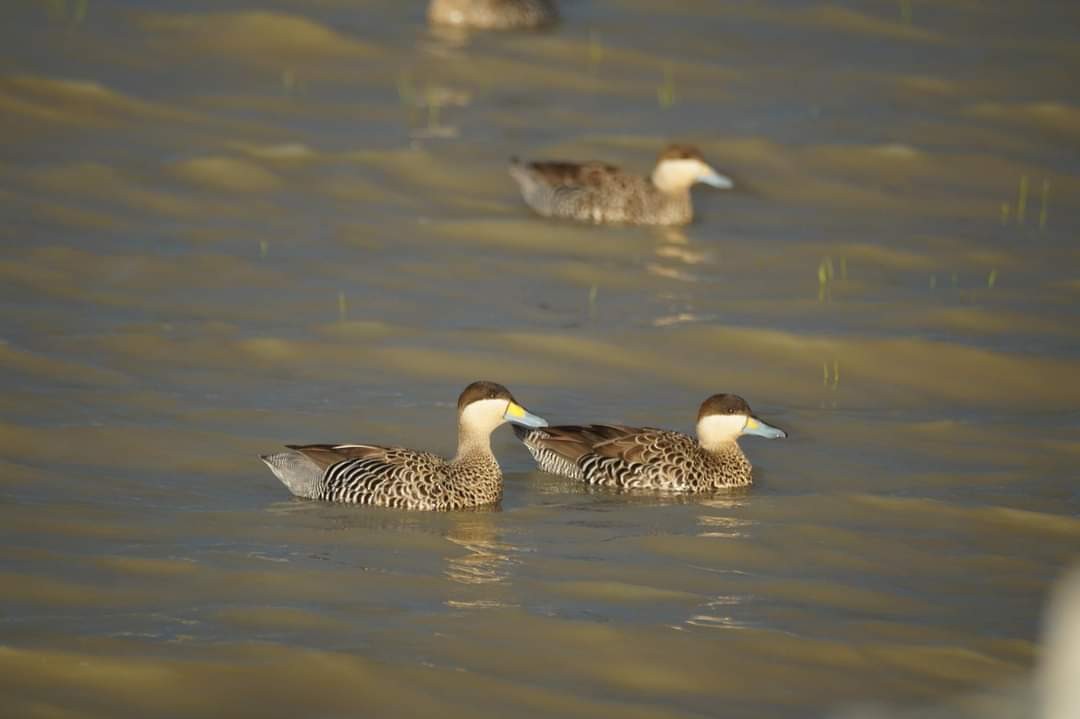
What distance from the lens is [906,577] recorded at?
8016mm

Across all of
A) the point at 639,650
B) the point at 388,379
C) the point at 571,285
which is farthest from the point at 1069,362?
the point at 639,650

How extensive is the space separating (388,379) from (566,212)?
11.6ft

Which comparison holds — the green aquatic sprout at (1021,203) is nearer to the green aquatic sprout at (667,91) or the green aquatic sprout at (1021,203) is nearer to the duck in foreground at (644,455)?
the green aquatic sprout at (667,91)

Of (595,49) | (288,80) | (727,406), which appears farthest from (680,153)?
(727,406)

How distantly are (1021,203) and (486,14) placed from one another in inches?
219

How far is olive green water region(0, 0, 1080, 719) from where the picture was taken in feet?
22.7

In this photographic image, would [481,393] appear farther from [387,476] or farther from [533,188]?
[533,188]

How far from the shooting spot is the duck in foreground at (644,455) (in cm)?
939

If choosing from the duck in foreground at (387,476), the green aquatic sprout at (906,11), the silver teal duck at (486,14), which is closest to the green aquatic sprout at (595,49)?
the silver teal duck at (486,14)

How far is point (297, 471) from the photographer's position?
8711mm

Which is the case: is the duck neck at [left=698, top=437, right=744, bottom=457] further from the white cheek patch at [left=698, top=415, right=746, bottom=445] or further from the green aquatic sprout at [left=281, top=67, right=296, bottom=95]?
the green aquatic sprout at [left=281, top=67, right=296, bottom=95]

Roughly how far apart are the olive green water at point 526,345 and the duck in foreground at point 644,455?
6.4 inches

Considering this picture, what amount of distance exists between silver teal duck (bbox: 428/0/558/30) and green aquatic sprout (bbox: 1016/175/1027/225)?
5118 mm

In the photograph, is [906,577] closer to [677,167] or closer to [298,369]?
[298,369]
